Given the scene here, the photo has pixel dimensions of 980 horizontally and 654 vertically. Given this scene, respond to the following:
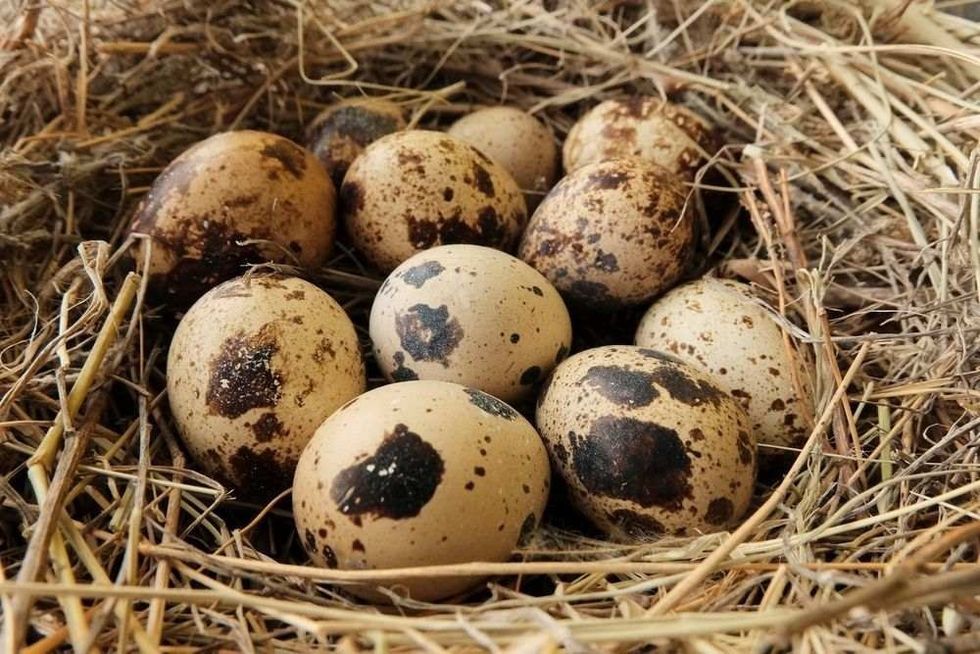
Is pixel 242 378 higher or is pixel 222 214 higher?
pixel 222 214

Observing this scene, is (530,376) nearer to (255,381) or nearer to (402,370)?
(402,370)

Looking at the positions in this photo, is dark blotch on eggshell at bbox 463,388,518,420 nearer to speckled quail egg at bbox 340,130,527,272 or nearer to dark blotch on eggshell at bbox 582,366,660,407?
dark blotch on eggshell at bbox 582,366,660,407

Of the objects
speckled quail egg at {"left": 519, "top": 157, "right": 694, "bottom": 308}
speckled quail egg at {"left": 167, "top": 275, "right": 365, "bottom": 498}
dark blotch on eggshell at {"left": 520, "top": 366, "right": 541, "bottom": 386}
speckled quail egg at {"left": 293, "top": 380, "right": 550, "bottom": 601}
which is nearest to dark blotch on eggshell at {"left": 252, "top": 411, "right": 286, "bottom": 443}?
speckled quail egg at {"left": 167, "top": 275, "right": 365, "bottom": 498}

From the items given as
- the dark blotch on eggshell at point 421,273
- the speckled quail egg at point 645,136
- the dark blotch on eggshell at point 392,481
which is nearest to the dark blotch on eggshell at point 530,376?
the dark blotch on eggshell at point 421,273

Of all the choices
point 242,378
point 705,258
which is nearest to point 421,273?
point 242,378

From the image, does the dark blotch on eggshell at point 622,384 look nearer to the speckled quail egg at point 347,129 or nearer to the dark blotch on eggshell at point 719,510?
the dark blotch on eggshell at point 719,510

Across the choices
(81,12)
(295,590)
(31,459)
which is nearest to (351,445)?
(295,590)

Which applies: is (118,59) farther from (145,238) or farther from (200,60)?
(145,238)
